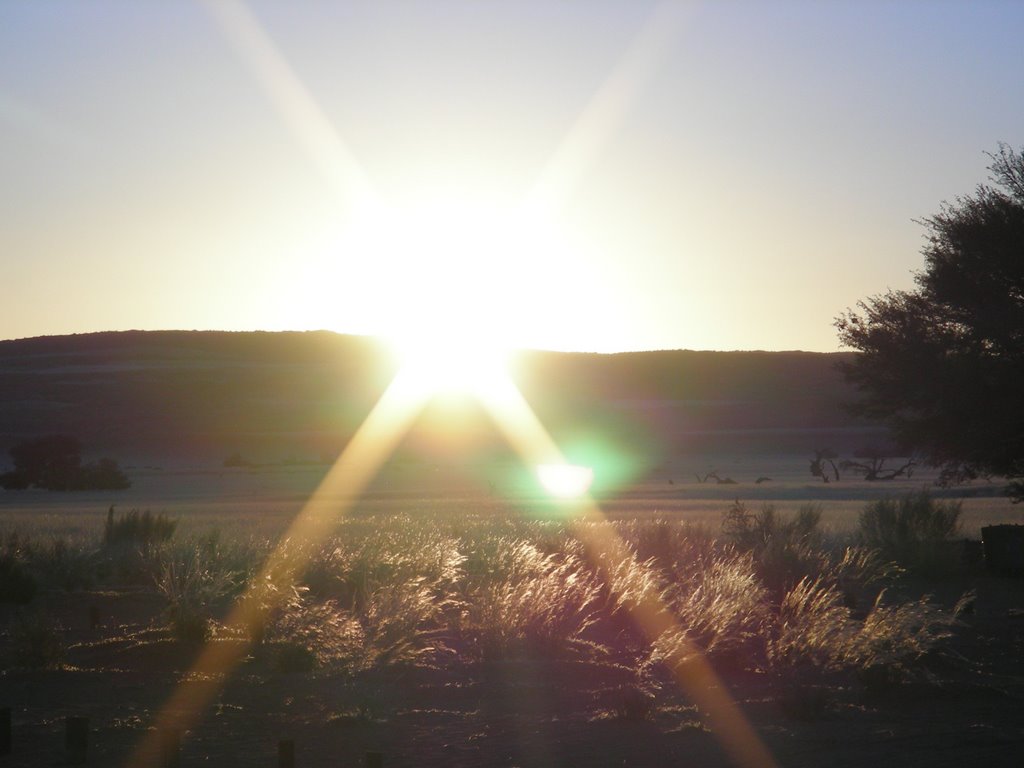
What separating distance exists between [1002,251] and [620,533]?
28.8 ft

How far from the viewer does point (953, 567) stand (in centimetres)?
1925

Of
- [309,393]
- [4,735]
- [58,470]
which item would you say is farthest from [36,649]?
[309,393]

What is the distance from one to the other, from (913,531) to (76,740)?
16464 millimetres

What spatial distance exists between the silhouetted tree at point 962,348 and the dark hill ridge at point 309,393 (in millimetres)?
58439

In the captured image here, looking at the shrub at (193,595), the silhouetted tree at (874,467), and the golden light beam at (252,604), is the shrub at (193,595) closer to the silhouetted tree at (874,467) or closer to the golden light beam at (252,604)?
the golden light beam at (252,604)

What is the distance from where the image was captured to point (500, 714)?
10320mm

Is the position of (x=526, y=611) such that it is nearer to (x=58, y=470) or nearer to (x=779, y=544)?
(x=779, y=544)

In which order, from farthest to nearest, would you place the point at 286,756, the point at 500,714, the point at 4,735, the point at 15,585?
1. the point at 15,585
2. the point at 500,714
3. the point at 4,735
4. the point at 286,756

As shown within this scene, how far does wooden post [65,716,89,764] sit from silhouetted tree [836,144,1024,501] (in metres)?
13.6

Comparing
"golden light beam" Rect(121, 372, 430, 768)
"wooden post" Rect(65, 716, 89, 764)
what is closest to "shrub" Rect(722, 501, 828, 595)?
"golden light beam" Rect(121, 372, 430, 768)

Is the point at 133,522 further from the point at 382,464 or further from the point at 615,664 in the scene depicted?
the point at 382,464

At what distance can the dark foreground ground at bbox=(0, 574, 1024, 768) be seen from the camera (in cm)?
885

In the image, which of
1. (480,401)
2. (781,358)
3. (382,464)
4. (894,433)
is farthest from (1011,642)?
(781,358)

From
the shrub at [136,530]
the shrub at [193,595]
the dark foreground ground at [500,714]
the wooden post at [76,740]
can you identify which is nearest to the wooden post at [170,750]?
the dark foreground ground at [500,714]
